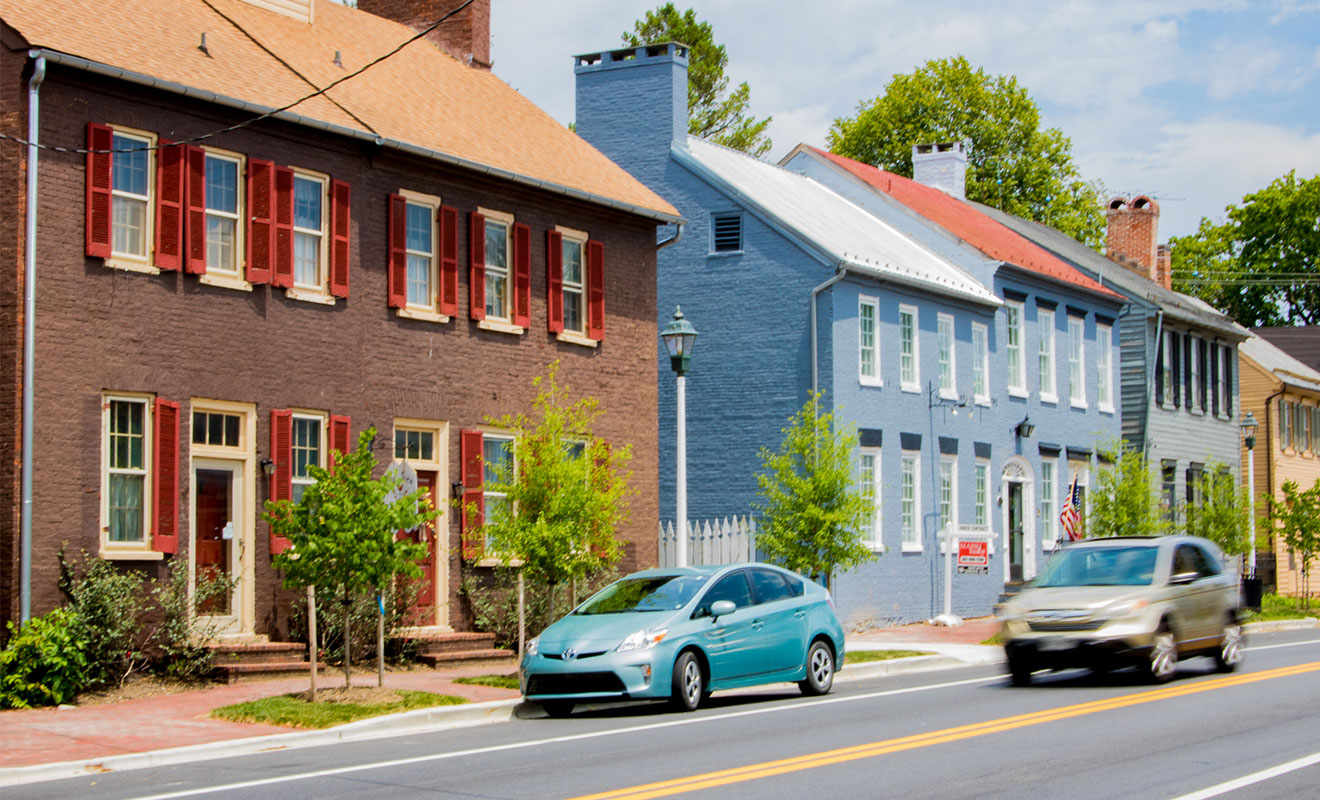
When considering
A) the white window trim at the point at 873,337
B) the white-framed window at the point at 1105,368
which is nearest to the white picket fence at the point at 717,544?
the white window trim at the point at 873,337

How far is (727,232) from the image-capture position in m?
30.7

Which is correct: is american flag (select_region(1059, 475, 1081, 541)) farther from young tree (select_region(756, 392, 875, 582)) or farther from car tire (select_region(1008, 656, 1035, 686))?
car tire (select_region(1008, 656, 1035, 686))

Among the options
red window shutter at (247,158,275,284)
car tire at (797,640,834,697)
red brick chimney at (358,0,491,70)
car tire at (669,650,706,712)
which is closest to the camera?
car tire at (669,650,706,712)

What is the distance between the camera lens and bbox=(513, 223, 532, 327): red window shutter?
23.7 m

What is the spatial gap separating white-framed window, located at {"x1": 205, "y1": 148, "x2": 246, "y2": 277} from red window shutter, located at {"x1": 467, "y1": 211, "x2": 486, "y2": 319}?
402 cm

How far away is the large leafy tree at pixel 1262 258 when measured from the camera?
65.9m

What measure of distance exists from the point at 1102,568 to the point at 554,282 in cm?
952

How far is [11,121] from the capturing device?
17.5 m

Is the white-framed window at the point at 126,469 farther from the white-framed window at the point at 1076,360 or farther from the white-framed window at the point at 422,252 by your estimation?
the white-framed window at the point at 1076,360

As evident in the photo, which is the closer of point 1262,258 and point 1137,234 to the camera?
point 1137,234

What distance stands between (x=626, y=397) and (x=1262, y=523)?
20322 millimetres

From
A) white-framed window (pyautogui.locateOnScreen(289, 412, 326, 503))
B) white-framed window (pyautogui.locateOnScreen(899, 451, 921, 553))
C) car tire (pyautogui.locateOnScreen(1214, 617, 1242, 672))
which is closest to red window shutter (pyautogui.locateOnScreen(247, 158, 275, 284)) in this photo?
white-framed window (pyautogui.locateOnScreen(289, 412, 326, 503))

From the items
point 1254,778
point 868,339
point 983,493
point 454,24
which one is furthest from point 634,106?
point 1254,778

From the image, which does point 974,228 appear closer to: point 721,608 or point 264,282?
point 264,282
